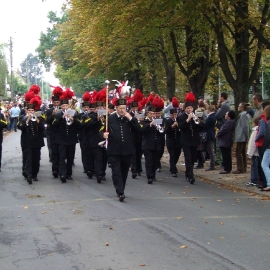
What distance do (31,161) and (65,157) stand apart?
84 centimetres

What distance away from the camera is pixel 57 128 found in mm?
14289

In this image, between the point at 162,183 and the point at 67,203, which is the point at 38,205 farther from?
the point at 162,183

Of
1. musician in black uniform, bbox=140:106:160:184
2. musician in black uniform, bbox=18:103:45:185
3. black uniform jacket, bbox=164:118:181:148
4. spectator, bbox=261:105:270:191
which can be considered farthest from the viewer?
black uniform jacket, bbox=164:118:181:148

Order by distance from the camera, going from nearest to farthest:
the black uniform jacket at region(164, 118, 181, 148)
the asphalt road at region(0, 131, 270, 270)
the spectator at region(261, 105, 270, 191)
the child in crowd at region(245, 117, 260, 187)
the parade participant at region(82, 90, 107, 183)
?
the asphalt road at region(0, 131, 270, 270)
the spectator at region(261, 105, 270, 191)
the child in crowd at region(245, 117, 260, 187)
the parade participant at region(82, 90, 107, 183)
the black uniform jacket at region(164, 118, 181, 148)

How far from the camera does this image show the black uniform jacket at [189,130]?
14.2 metres

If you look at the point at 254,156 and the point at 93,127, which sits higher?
the point at 93,127

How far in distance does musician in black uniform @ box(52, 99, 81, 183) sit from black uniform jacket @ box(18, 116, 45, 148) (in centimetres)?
40

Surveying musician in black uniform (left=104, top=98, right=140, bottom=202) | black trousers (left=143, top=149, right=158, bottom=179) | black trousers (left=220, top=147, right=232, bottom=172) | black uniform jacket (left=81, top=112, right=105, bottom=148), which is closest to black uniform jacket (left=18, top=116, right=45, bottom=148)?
black uniform jacket (left=81, top=112, right=105, bottom=148)

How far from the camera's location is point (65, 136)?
14273 mm

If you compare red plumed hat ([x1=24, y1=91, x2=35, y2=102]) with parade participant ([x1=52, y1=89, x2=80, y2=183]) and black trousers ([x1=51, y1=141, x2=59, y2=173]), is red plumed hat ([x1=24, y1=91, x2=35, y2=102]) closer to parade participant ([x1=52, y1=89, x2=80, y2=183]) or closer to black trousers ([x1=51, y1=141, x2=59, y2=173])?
parade participant ([x1=52, y1=89, x2=80, y2=183])

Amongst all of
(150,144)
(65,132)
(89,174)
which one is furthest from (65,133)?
(150,144)

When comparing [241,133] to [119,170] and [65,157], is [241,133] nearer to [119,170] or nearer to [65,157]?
[65,157]

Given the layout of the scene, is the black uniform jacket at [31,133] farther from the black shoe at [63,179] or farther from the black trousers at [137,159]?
the black trousers at [137,159]

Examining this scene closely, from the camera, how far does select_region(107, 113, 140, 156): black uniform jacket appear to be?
11.6m
